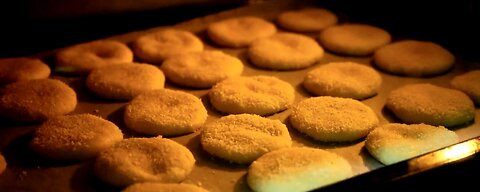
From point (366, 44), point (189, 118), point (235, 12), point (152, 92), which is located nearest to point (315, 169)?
point (189, 118)

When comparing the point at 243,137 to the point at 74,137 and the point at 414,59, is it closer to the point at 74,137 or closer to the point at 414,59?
the point at 74,137

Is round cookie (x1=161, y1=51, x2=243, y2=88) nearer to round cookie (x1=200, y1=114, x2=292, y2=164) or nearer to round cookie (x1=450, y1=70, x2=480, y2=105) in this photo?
round cookie (x1=200, y1=114, x2=292, y2=164)

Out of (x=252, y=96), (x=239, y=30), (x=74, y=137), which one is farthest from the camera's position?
(x=239, y=30)

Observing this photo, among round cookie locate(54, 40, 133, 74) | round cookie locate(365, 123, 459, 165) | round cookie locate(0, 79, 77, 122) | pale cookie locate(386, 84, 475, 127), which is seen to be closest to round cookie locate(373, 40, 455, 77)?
pale cookie locate(386, 84, 475, 127)

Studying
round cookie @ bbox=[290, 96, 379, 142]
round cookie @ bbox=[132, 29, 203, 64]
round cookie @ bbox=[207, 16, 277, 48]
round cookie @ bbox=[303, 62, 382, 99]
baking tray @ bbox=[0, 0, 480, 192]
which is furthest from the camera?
round cookie @ bbox=[207, 16, 277, 48]

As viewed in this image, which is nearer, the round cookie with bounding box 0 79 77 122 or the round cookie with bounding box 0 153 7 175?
the round cookie with bounding box 0 153 7 175

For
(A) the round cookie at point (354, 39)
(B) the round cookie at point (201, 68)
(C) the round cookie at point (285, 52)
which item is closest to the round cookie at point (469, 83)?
(A) the round cookie at point (354, 39)

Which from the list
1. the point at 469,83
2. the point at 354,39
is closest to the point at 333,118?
the point at 469,83
